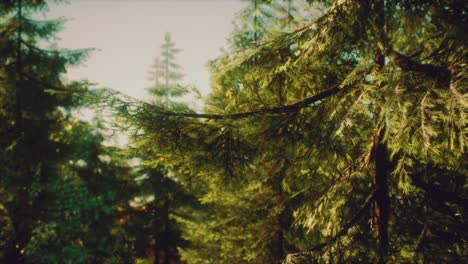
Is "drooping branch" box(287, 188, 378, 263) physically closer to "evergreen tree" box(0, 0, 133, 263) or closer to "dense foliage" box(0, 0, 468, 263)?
"dense foliage" box(0, 0, 468, 263)

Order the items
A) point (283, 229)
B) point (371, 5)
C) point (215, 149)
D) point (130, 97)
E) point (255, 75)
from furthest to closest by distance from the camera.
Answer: point (283, 229)
point (255, 75)
point (215, 149)
point (130, 97)
point (371, 5)

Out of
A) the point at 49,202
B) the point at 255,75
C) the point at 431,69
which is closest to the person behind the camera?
the point at 431,69

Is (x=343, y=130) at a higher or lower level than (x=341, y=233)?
higher

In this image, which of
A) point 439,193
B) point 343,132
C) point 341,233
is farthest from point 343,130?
point 439,193

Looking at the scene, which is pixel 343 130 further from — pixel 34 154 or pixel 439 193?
pixel 34 154

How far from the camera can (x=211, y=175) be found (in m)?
4.22

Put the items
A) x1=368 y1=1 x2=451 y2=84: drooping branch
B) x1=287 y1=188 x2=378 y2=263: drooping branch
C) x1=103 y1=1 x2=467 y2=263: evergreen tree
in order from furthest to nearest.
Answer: x1=287 y1=188 x2=378 y2=263: drooping branch, x1=103 y1=1 x2=467 y2=263: evergreen tree, x1=368 y1=1 x2=451 y2=84: drooping branch

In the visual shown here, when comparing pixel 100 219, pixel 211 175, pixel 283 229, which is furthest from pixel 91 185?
pixel 211 175

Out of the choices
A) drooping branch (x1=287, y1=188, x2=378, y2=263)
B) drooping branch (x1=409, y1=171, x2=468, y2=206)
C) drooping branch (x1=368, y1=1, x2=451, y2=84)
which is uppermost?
drooping branch (x1=368, y1=1, x2=451, y2=84)

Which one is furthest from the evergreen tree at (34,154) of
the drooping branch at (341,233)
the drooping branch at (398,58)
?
the drooping branch at (398,58)

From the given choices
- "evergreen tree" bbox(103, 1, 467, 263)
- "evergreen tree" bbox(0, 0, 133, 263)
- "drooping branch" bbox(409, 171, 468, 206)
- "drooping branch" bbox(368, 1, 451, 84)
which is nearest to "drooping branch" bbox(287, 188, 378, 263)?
"evergreen tree" bbox(103, 1, 467, 263)

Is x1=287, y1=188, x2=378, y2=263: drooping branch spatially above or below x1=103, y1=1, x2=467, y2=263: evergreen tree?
below

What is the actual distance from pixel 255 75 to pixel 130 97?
70.5 inches

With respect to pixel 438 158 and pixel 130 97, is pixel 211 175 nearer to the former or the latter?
pixel 130 97
